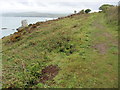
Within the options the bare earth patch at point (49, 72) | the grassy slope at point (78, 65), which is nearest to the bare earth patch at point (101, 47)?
the grassy slope at point (78, 65)

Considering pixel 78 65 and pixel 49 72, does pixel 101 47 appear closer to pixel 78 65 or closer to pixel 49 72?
pixel 78 65

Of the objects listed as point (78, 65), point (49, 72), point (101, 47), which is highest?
point (101, 47)

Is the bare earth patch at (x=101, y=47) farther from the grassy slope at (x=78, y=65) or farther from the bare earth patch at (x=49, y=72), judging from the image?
the bare earth patch at (x=49, y=72)

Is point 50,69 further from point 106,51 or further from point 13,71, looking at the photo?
point 106,51

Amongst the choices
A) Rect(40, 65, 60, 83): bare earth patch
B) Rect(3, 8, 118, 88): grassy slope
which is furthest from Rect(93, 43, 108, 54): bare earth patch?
Rect(40, 65, 60, 83): bare earth patch

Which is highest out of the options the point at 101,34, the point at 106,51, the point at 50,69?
the point at 101,34

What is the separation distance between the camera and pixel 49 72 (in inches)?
524

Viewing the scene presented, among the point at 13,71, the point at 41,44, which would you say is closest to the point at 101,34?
the point at 41,44

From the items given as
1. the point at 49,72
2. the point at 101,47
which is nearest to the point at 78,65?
the point at 49,72

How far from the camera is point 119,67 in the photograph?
12156 millimetres

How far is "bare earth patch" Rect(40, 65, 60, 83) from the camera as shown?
40.6ft

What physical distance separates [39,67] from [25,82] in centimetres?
290

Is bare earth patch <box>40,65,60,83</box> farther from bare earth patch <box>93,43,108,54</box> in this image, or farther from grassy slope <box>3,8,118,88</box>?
bare earth patch <box>93,43,108,54</box>

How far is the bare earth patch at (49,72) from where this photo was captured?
1238 centimetres
